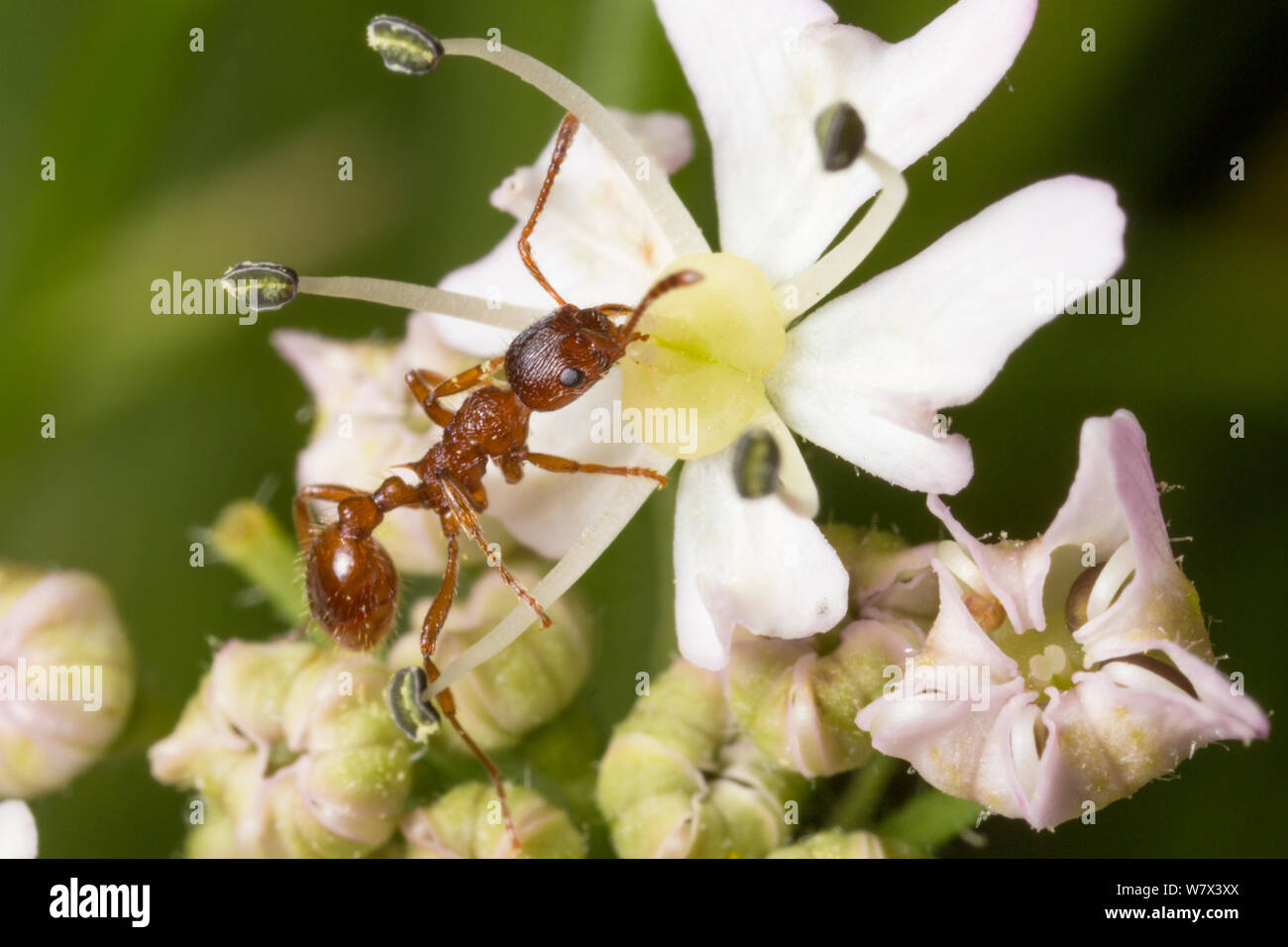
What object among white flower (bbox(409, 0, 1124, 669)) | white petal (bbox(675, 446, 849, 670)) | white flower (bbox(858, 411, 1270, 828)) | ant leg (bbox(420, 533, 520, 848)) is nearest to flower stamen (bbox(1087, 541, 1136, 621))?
white flower (bbox(858, 411, 1270, 828))

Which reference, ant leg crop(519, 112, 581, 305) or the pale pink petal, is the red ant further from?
the pale pink petal

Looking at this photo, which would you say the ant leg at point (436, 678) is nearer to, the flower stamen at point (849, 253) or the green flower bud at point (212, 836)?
the green flower bud at point (212, 836)

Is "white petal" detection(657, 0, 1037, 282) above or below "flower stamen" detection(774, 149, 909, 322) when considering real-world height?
above

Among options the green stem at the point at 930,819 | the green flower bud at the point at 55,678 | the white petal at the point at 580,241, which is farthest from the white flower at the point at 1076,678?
the green flower bud at the point at 55,678

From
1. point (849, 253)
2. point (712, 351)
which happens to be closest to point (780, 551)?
point (712, 351)

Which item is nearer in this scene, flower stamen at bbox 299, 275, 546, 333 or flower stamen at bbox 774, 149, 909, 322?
flower stamen at bbox 774, 149, 909, 322
